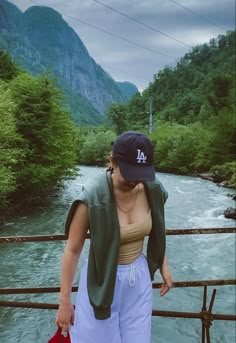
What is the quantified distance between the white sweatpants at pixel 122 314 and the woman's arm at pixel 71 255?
0.27 ft

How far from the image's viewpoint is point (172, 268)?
570 inches

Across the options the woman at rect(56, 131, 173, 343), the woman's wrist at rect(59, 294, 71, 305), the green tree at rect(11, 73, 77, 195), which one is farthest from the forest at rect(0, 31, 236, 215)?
the woman's wrist at rect(59, 294, 71, 305)

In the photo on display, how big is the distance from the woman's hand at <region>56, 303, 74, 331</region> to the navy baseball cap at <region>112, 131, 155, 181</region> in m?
0.78

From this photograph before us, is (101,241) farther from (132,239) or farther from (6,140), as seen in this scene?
(6,140)

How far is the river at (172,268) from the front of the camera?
10.1 m

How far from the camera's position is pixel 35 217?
22.1 m

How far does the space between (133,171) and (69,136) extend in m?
28.3

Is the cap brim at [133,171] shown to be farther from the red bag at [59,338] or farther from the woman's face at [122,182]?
the red bag at [59,338]

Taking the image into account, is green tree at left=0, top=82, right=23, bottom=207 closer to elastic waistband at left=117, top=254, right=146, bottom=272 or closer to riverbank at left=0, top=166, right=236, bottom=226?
riverbank at left=0, top=166, right=236, bottom=226

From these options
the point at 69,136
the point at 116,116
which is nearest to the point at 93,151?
Answer: the point at 116,116

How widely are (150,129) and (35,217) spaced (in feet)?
205

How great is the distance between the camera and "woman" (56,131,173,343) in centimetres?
223

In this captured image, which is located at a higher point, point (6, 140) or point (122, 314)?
point (6, 140)

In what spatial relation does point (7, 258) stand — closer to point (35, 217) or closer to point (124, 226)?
point (35, 217)
